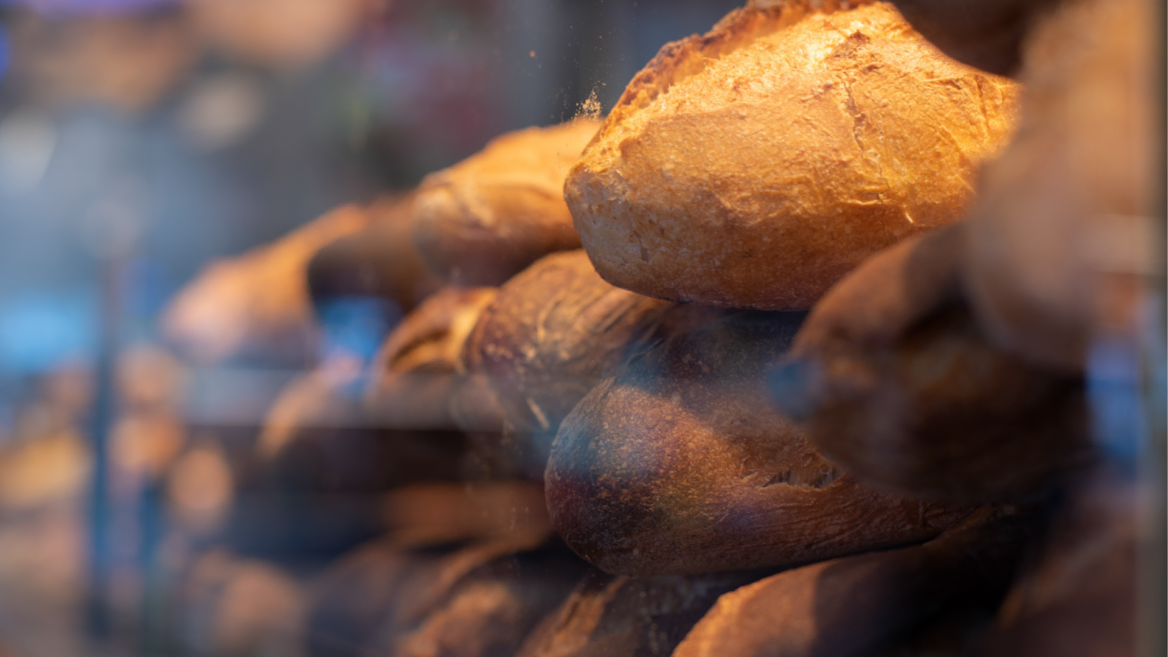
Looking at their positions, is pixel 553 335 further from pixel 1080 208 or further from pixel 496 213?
pixel 1080 208

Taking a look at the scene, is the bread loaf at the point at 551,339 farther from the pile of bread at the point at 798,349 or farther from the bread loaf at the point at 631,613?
the bread loaf at the point at 631,613

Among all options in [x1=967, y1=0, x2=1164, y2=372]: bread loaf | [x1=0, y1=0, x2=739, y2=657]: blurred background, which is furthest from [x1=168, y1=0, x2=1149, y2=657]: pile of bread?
[x1=0, y1=0, x2=739, y2=657]: blurred background

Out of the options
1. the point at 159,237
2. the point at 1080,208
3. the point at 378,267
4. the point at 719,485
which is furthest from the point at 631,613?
the point at 159,237

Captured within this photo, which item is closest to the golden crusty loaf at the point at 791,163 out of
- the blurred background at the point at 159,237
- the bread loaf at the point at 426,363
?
the bread loaf at the point at 426,363

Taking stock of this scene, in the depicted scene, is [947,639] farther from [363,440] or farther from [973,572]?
[363,440]

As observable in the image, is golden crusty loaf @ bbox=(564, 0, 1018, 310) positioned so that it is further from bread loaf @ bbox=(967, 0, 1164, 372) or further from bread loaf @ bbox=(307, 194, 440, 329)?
bread loaf @ bbox=(307, 194, 440, 329)

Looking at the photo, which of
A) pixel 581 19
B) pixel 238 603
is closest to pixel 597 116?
pixel 581 19
